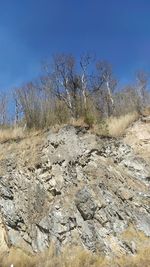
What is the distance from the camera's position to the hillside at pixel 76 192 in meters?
A: 14.0

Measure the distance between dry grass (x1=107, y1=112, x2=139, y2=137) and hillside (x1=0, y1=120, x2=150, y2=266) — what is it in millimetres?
341

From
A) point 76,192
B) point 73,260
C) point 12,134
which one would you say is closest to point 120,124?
point 76,192

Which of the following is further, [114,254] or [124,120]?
[124,120]

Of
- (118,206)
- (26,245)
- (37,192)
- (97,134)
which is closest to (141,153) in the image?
(97,134)

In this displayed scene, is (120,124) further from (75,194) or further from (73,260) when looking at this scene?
(73,260)

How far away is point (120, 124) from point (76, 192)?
182 inches

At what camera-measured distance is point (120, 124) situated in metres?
18.3

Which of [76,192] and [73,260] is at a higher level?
[76,192]

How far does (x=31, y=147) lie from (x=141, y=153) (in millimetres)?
4545

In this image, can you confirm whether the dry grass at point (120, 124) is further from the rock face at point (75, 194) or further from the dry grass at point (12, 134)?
the dry grass at point (12, 134)

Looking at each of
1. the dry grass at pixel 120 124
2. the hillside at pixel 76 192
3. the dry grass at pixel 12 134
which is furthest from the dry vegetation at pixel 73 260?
the dry grass at pixel 120 124

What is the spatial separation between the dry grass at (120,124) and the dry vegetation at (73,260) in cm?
570

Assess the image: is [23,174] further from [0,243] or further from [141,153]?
[141,153]

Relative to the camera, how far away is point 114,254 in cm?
1327
